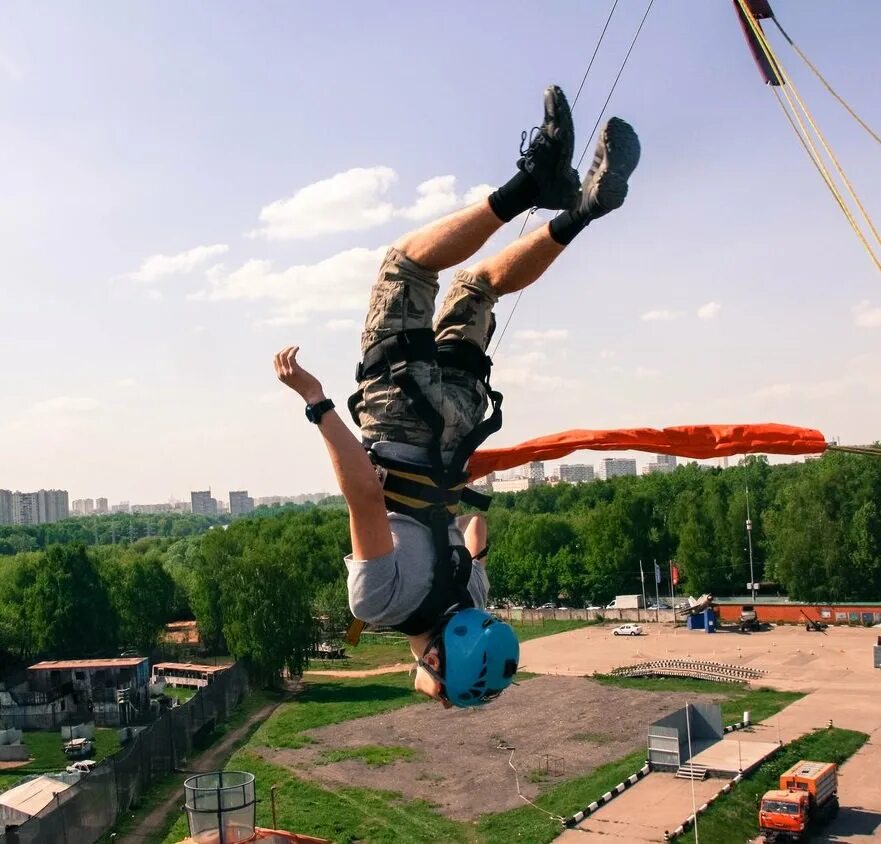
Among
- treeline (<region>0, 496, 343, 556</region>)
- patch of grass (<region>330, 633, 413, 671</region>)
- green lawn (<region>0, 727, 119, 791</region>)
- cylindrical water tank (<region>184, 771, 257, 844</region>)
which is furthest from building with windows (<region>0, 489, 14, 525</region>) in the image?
cylindrical water tank (<region>184, 771, 257, 844</region>)

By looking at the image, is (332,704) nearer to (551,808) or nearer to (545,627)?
(551,808)

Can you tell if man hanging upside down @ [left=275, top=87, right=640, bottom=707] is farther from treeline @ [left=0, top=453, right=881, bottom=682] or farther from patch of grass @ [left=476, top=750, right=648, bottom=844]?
treeline @ [left=0, top=453, right=881, bottom=682]

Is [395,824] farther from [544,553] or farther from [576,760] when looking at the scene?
[544,553]

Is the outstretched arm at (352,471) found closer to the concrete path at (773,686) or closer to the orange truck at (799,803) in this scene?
the concrete path at (773,686)

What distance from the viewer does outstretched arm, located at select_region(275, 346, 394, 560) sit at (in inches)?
174

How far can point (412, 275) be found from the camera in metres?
4.81

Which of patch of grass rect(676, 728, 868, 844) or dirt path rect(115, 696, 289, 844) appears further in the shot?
dirt path rect(115, 696, 289, 844)

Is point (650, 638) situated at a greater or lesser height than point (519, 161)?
lesser

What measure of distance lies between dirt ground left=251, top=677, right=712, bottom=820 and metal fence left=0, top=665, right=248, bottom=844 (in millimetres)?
2650

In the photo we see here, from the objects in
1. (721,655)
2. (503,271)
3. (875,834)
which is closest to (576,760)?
(875,834)

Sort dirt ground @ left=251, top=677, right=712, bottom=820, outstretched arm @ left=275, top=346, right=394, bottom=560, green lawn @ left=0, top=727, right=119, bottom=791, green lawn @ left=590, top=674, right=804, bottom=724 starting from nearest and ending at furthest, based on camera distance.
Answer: outstretched arm @ left=275, top=346, right=394, bottom=560, dirt ground @ left=251, top=677, right=712, bottom=820, green lawn @ left=0, top=727, right=119, bottom=791, green lawn @ left=590, top=674, right=804, bottom=724

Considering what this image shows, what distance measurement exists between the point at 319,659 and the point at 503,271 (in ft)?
143

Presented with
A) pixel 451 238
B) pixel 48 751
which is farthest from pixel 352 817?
pixel 451 238

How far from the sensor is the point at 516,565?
60.5m
